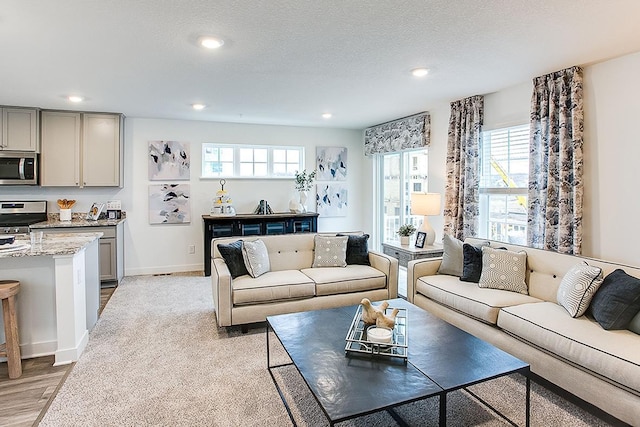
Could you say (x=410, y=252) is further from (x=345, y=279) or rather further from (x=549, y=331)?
(x=549, y=331)

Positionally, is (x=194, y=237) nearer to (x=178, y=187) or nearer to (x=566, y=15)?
(x=178, y=187)

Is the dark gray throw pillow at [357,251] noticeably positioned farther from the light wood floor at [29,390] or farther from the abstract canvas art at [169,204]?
the abstract canvas art at [169,204]

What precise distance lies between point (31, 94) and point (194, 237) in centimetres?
278

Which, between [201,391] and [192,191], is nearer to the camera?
[201,391]

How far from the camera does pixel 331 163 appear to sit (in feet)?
22.2

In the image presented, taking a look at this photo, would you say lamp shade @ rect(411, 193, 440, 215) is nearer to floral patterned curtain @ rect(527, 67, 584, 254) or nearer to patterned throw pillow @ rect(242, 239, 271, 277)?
floral patterned curtain @ rect(527, 67, 584, 254)

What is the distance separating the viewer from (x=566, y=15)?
7.57ft

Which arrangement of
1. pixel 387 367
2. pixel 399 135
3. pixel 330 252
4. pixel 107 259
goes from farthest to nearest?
pixel 399 135
pixel 107 259
pixel 330 252
pixel 387 367

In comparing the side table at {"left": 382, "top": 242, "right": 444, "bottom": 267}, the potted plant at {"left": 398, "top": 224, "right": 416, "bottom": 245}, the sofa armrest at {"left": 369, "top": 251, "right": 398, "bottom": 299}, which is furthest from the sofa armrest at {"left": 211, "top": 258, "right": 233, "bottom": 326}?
the potted plant at {"left": 398, "top": 224, "right": 416, "bottom": 245}

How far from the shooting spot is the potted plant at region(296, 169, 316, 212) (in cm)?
637

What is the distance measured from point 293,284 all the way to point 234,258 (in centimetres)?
63

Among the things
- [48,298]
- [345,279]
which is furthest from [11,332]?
[345,279]

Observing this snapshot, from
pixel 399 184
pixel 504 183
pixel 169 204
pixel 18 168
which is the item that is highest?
pixel 18 168

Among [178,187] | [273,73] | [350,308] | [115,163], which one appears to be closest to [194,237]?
[178,187]
